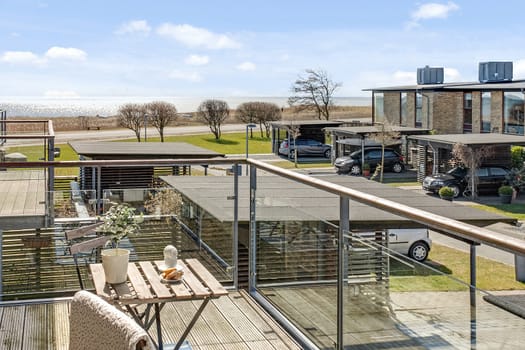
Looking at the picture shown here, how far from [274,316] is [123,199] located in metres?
1.40

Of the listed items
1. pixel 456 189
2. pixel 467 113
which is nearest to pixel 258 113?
pixel 467 113

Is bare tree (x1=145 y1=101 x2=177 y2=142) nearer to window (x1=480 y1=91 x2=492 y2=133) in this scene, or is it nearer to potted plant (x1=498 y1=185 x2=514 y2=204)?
window (x1=480 y1=91 x2=492 y2=133)

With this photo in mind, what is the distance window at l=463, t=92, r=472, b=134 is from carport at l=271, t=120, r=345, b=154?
967cm

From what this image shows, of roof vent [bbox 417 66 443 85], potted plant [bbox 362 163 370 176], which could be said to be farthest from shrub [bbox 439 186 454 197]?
roof vent [bbox 417 66 443 85]

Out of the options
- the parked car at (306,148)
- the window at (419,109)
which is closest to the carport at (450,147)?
the window at (419,109)

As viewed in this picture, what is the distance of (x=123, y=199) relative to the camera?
4871mm

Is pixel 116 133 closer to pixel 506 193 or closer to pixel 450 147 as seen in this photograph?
pixel 450 147

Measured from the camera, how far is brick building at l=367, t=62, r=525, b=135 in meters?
29.2

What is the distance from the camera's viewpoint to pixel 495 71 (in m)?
40.8

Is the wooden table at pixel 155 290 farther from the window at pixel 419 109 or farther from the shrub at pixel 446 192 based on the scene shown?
the window at pixel 419 109

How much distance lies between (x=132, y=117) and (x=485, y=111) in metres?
28.7

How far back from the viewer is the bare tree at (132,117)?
169 feet

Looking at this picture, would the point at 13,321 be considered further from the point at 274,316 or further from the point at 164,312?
the point at 274,316

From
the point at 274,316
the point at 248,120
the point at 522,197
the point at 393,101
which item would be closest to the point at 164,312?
the point at 274,316
